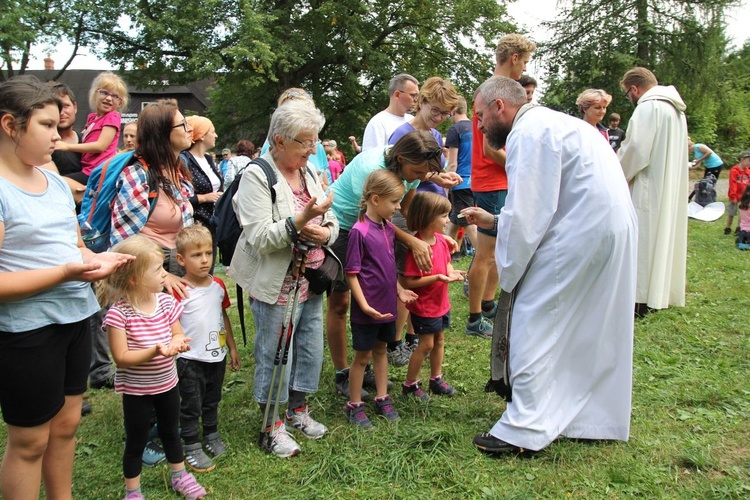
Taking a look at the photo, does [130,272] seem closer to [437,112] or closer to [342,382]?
[342,382]

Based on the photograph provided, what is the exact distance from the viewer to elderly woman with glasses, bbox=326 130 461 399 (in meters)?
3.54

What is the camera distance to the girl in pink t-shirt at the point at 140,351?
2740mm

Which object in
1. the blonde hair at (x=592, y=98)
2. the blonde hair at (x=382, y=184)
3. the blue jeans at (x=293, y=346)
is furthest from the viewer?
the blonde hair at (x=592, y=98)

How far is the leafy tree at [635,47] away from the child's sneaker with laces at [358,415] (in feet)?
69.9

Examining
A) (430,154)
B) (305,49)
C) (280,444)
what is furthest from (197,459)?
(305,49)

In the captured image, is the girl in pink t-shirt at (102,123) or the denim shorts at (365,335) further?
the girl in pink t-shirt at (102,123)

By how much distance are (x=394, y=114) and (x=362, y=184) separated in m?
1.36

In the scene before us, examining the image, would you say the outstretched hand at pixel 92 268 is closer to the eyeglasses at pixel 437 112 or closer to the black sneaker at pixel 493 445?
the black sneaker at pixel 493 445

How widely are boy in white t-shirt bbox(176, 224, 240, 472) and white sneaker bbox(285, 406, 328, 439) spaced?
44 cm

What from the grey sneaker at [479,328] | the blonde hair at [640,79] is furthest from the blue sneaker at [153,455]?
the blonde hair at [640,79]

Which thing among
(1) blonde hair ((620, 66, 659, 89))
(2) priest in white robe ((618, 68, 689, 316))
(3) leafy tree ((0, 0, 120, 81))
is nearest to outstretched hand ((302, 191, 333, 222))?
(2) priest in white robe ((618, 68, 689, 316))

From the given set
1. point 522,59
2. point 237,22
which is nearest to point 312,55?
point 237,22

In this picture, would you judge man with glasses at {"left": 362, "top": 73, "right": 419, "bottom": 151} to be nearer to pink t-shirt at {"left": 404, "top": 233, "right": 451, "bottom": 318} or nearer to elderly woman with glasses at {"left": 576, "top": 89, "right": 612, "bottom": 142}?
pink t-shirt at {"left": 404, "top": 233, "right": 451, "bottom": 318}

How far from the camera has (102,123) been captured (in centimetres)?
430
